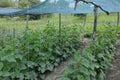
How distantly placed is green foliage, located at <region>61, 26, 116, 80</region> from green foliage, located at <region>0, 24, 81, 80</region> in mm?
908

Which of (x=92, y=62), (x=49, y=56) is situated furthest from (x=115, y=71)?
(x=49, y=56)

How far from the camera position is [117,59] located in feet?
20.0

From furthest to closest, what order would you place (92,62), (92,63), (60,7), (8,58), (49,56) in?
(49,56), (60,7), (8,58), (92,62), (92,63)

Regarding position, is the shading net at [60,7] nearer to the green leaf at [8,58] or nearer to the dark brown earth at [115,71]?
the green leaf at [8,58]

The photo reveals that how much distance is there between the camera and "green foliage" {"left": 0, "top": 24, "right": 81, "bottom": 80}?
5.12m

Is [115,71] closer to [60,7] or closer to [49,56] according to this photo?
[49,56]

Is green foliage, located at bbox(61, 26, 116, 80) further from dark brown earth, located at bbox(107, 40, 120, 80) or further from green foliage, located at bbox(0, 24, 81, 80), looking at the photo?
green foliage, located at bbox(0, 24, 81, 80)

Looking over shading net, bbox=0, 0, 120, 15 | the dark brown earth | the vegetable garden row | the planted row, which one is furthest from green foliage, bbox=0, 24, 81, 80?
the dark brown earth

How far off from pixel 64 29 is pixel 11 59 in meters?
2.47

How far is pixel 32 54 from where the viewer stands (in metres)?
5.65

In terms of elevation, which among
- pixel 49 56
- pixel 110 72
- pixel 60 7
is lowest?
pixel 110 72

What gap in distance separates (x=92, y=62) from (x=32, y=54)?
4.30ft

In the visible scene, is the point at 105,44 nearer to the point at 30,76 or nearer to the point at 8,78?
the point at 30,76

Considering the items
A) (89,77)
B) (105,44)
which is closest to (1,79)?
(89,77)
